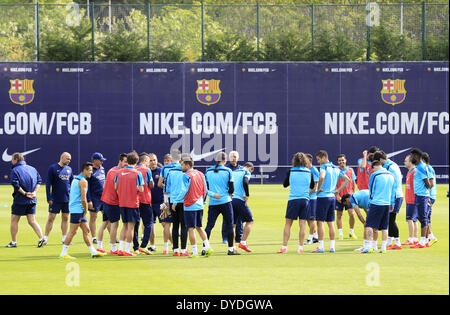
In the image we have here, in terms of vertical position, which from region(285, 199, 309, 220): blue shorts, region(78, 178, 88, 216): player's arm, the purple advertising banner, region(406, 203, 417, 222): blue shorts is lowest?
region(406, 203, 417, 222): blue shorts

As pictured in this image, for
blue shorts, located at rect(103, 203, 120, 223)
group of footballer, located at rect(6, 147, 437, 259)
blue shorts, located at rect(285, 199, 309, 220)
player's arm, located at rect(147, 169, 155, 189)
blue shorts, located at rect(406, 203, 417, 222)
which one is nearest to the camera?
group of footballer, located at rect(6, 147, 437, 259)

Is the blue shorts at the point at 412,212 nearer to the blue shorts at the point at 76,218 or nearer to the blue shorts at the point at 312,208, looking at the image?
the blue shorts at the point at 312,208

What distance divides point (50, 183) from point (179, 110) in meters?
23.7

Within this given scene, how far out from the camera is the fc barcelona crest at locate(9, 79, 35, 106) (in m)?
39.9

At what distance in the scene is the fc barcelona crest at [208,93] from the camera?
40.6 m

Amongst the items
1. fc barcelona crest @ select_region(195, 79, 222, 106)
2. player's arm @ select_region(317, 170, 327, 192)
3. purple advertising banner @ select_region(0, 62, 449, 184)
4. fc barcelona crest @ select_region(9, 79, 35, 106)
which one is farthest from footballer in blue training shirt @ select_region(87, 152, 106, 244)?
fc barcelona crest @ select_region(9, 79, 35, 106)

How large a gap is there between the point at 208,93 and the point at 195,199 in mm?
26044

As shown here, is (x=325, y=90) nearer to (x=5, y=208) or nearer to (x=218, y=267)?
(x=5, y=208)

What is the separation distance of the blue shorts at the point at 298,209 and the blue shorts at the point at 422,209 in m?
2.70

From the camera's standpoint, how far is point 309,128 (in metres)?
40.9

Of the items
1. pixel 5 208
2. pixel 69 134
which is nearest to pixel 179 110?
pixel 69 134

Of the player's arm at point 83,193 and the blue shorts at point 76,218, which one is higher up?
the player's arm at point 83,193

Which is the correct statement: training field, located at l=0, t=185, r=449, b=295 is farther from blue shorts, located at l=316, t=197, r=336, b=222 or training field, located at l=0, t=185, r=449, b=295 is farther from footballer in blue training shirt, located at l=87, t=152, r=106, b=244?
footballer in blue training shirt, located at l=87, t=152, r=106, b=244

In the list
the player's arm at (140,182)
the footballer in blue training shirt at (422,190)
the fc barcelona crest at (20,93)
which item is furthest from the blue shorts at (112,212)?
the fc barcelona crest at (20,93)
